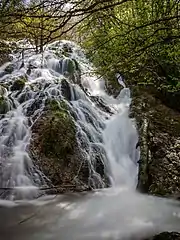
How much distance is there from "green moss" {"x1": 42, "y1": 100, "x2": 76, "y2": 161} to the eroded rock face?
181cm

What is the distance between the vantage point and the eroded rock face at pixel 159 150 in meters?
7.29

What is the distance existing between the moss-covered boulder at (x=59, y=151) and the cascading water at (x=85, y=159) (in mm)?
171

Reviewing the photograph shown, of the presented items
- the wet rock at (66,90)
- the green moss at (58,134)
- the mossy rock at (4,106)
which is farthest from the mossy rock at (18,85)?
the green moss at (58,134)

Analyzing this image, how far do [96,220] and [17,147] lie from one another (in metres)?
3.10

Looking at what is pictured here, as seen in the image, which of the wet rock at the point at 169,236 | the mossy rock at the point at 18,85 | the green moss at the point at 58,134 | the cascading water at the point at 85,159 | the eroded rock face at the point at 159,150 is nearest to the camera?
the wet rock at the point at 169,236

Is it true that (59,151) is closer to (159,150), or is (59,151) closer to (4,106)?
(159,150)

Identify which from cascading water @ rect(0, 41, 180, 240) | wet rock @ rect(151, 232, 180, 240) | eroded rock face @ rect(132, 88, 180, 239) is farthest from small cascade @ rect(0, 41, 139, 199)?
wet rock @ rect(151, 232, 180, 240)

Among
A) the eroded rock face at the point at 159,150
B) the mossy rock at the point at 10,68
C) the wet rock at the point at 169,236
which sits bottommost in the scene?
the wet rock at the point at 169,236

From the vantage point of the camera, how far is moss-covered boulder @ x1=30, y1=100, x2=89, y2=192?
24.9ft

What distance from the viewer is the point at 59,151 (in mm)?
8156

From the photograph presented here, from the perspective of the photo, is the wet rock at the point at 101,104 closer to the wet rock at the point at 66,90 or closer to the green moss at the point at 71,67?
the wet rock at the point at 66,90

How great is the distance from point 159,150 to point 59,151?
7.96 ft

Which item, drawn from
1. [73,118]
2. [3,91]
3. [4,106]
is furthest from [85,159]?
[3,91]

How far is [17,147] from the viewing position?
26.8 ft
